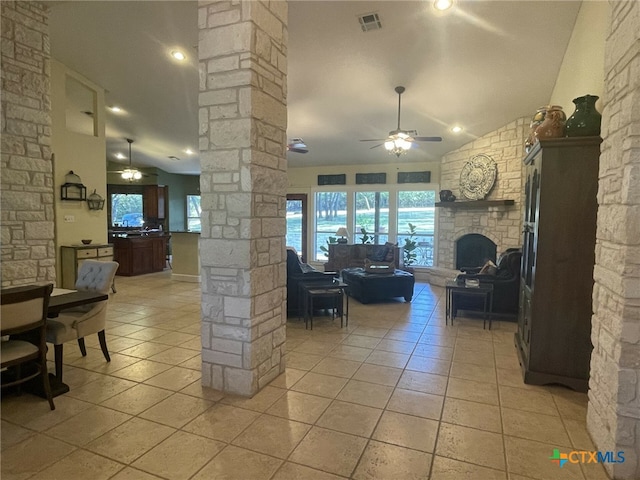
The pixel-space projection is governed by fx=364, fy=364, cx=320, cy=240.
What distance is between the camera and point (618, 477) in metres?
1.97

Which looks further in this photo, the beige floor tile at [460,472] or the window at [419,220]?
the window at [419,220]

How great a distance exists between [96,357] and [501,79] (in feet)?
19.8

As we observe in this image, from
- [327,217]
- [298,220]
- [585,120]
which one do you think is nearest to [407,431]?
[585,120]

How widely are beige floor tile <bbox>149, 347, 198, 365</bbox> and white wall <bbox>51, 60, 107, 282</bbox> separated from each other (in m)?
3.80

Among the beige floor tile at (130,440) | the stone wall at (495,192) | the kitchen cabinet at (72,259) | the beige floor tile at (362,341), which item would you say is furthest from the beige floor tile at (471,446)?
the kitchen cabinet at (72,259)

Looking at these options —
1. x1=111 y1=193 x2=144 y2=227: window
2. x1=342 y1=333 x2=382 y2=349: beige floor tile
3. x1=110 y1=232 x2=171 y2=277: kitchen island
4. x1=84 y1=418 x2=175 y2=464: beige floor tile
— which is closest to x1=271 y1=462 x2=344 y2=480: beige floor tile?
x1=84 y1=418 x2=175 y2=464: beige floor tile

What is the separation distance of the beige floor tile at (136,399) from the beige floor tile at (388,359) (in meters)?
1.86

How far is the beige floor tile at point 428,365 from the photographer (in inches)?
132

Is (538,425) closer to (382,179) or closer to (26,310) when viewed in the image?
(26,310)

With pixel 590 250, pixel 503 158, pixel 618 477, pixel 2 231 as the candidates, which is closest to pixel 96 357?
pixel 2 231

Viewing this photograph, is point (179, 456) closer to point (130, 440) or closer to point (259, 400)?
point (130, 440)

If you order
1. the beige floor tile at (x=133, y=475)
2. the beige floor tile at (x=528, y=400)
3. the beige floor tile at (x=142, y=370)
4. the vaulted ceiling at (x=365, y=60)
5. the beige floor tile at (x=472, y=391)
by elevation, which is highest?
the vaulted ceiling at (x=365, y=60)

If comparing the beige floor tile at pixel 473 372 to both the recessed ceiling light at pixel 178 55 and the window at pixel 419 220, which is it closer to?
the recessed ceiling light at pixel 178 55

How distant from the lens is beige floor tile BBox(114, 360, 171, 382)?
315 cm
